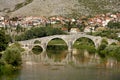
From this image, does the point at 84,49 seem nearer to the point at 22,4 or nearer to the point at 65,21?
the point at 65,21

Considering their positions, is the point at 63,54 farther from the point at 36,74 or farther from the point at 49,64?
the point at 36,74

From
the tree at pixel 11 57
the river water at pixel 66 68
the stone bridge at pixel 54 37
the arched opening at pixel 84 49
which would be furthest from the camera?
the stone bridge at pixel 54 37

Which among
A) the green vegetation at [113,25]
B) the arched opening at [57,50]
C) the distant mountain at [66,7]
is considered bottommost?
the arched opening at [57,50]

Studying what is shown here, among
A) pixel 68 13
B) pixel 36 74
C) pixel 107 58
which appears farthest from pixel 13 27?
pixel 36 74

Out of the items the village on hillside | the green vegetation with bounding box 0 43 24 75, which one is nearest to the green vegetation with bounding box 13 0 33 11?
the village on hillside

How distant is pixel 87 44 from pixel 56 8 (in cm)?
4397

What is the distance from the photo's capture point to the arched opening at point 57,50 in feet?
Result: 170

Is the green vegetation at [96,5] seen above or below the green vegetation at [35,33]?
above

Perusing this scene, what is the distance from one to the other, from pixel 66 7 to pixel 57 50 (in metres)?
48.8

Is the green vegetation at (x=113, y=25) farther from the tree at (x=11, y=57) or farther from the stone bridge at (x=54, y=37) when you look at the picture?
the tree at (x=11, y=57)

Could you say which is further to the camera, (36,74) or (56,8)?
(56,8)

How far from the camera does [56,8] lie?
108 metres

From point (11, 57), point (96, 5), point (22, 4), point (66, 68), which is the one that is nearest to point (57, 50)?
point (66, 68)

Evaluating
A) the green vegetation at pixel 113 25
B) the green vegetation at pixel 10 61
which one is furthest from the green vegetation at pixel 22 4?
the green vegetation at pixel 10 61
